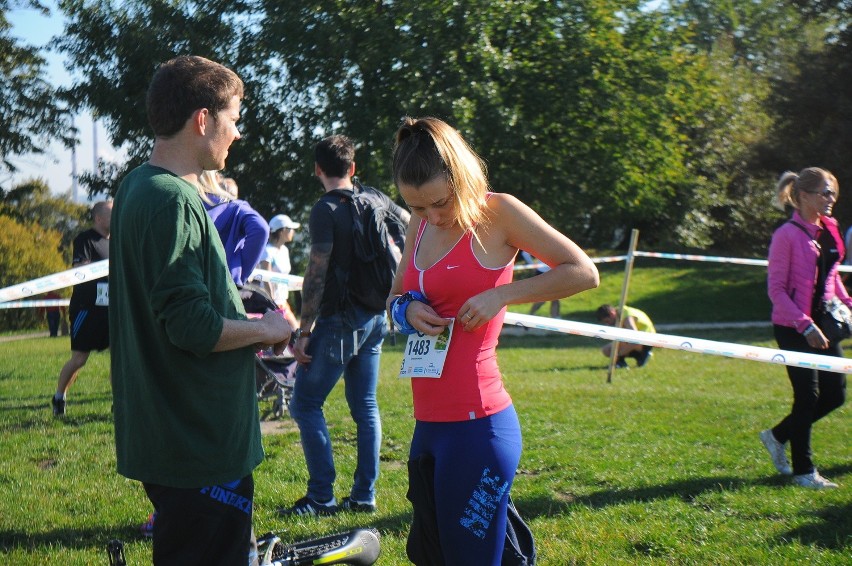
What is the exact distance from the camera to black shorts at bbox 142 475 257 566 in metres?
2.57

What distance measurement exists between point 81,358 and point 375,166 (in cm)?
1161

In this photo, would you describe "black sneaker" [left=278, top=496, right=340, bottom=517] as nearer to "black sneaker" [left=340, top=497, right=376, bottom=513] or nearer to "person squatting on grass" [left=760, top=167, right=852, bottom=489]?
"black sneaker" [left=340, top=497, right=376, bottom=513]

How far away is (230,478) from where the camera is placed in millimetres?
2590

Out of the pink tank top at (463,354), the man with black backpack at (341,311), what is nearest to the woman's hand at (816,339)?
the man with black backpack at (341,311)

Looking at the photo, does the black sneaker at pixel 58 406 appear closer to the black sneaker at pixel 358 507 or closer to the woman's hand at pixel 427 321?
the black sneaker at pixel 358 507

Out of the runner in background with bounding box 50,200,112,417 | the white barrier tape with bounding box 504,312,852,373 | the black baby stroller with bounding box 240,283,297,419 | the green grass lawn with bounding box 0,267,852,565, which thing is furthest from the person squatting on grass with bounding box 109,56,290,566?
the runner in background with bounding box 50,200,112,417

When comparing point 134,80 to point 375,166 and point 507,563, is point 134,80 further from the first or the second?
point 507,563

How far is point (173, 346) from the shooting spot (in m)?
2.54

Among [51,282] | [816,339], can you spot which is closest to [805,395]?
[816,339]

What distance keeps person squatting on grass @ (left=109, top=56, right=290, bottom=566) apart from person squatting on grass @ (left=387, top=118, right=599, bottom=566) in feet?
1.84

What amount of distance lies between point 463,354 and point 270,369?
4.94 metres

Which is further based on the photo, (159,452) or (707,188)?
(707,188)

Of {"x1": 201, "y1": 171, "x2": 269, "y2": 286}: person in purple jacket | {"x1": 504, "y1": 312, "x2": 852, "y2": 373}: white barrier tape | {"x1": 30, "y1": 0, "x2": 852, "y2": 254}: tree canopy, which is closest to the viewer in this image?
{"x1": 201, "y1": 171, "x2": 269, "y2": 286}: person in purple jacket

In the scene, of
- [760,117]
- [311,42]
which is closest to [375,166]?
[311,42]
